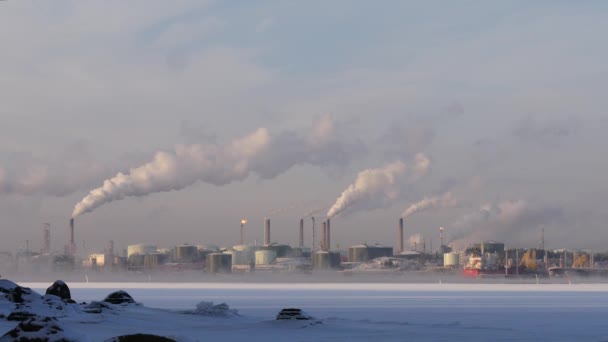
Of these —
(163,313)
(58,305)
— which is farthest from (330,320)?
(58,305)

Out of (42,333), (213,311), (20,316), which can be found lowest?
(213,311)

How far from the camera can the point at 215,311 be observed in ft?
153

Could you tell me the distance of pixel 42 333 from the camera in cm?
1947

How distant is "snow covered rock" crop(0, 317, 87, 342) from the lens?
19000 mm

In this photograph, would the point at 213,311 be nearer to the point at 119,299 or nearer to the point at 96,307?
the point at 96,307

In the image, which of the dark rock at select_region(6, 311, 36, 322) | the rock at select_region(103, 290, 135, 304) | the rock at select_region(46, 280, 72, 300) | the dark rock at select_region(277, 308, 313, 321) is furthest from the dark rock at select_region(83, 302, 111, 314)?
the dark rock at select_region(277, 308, 313, 321)

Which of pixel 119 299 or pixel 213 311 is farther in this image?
pixel 119 299

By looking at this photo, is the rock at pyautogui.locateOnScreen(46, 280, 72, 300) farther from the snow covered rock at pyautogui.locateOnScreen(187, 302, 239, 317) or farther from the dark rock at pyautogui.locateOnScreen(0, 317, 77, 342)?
the dark rock at pyautogui.locateOnScreen(0, 317, 77, 342)

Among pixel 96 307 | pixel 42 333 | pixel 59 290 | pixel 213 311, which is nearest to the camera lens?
pixel 42 333

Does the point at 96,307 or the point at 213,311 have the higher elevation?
the point at 96,307

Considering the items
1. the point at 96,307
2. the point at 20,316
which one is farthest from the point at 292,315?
the point at 20,316

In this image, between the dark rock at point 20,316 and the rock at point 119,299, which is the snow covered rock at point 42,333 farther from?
the rock at point 119,299

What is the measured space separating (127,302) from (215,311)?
297 inches

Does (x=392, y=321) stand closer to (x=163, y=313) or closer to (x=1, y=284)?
(x=163, y=313)
